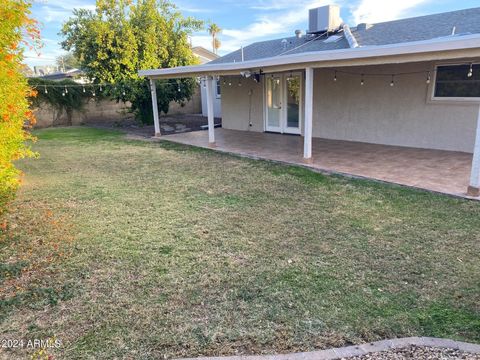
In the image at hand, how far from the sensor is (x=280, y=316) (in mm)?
2658

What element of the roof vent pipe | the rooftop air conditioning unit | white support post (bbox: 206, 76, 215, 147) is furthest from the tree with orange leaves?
the roof vent pipe

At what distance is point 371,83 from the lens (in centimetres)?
931

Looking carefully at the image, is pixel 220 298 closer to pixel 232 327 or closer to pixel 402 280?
pixel 232 327

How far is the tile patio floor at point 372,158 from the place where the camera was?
6012 millimetres

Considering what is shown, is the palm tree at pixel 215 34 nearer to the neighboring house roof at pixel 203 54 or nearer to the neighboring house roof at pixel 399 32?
the neighboring house roof at pixel 203 54

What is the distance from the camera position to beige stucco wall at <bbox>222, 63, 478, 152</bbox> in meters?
8.01

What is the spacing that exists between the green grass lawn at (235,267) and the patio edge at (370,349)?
67mm

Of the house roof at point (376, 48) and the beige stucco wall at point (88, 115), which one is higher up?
the house roof at point (376, 48)

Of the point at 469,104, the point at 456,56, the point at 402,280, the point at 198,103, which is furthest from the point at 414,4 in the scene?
the point at 402,280

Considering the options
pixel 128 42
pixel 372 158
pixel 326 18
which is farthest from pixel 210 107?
pixel 128 42

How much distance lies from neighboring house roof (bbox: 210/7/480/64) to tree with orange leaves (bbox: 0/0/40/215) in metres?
7.93

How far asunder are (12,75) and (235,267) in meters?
4.15

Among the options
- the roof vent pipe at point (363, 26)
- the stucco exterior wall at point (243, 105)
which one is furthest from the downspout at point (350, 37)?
the stucco exterior wall at point (243, 105)

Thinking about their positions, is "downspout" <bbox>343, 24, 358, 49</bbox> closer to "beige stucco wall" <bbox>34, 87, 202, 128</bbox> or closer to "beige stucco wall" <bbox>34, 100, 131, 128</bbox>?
"beige stucco wall" <bbox>34, 87, 202, 128</bbox>
